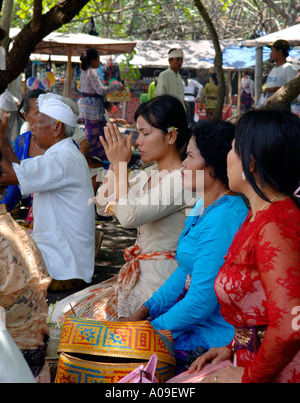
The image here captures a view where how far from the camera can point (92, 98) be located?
9.30 meters

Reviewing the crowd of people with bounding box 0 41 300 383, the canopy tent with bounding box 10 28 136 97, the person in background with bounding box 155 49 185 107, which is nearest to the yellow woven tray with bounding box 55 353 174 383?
the crowd of people with bounding box 0 41 300 383

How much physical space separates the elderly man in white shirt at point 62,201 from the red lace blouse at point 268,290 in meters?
2.61

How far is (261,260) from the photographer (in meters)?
1.83

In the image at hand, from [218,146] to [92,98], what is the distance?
269 inches

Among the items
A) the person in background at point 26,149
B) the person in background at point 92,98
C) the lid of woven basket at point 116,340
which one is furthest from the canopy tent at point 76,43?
the lid of woven basket at point 116,340

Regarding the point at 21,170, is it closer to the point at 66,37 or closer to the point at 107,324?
the point at 107,324

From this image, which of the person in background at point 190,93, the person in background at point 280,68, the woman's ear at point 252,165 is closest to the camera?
the woman's ear at point 252,165

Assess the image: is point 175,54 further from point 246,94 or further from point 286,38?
point 246,94

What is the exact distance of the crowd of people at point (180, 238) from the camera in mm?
1888

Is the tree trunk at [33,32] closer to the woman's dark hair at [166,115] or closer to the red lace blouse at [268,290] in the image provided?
the woman's dark hair at [166,115]

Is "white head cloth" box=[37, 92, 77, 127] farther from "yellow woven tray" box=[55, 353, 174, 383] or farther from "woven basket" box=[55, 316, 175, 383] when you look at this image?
"yellow woven tray" box=[55, 353, 174, 383]

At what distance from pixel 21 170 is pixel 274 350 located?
9.00 ft

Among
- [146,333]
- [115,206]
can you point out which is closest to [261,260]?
[146,333]

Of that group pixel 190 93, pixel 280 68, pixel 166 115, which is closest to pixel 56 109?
pixel 166 115
